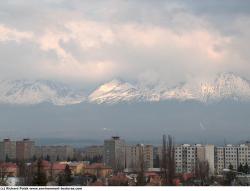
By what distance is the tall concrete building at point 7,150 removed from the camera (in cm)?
760

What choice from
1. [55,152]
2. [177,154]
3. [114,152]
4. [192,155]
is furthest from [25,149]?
[192,155]

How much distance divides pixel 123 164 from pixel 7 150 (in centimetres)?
171

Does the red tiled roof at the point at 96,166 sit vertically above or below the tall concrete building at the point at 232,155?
below

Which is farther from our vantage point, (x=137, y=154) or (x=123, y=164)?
(x=137, y=154)

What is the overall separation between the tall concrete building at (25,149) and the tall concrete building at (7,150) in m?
0.07

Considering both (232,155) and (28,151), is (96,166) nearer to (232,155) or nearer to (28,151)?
(28,151)

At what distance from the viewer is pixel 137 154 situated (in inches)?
310

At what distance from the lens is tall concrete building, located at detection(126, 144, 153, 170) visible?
7395 millimetres

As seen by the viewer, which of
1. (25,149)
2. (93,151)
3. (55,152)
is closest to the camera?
(25,149)

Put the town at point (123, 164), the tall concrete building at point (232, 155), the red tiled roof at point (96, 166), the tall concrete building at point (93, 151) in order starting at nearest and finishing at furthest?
the town at point (123, 164), the red tiled roof at point (96, 166), the tall concrete building at point (93, 151), the tall concrete building at point (232, 155)

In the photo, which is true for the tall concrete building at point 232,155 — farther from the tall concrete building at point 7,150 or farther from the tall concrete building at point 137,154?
the tall concrete building at point 7,150

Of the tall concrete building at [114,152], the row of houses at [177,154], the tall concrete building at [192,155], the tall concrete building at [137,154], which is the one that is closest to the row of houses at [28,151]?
the row of houses at [177,154]

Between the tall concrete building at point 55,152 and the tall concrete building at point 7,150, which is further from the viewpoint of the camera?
the tall concrete building at point 55,152

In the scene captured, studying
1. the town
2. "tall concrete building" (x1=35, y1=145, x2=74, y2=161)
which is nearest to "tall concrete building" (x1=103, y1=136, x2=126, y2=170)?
the town
